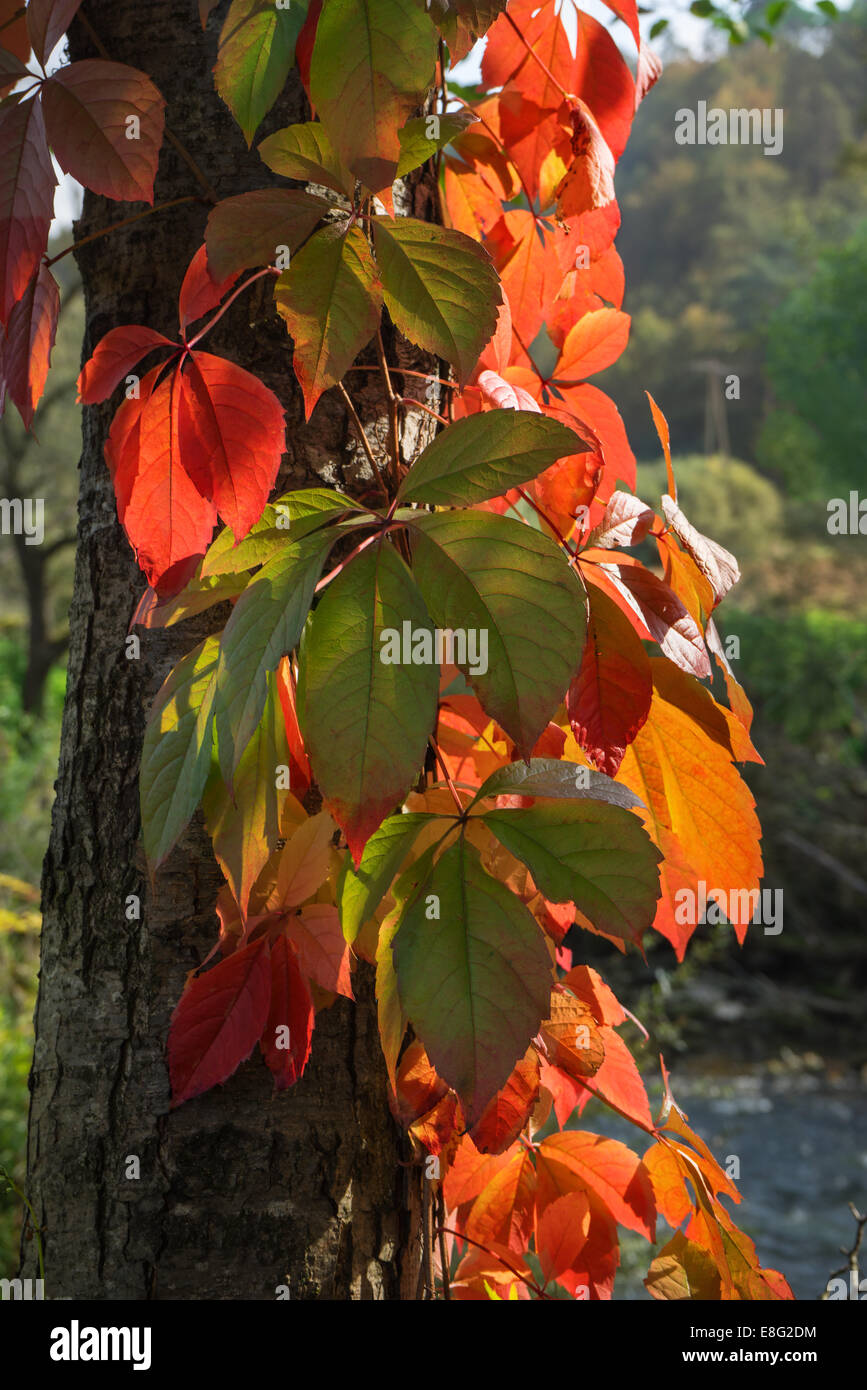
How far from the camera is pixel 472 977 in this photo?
1.35ft

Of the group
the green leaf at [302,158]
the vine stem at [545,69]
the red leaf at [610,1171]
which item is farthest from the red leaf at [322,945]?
the vine stem at [545,69]

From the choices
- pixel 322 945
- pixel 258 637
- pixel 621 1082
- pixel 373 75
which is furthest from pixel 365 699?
pixel 621 1082

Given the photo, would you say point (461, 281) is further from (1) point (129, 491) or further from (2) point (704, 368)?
(2) point (704, 368)

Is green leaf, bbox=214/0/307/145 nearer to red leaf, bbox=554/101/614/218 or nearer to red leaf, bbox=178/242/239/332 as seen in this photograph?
red leaf, bbox=178/242/239/332

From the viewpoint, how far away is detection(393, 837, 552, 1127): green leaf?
15.8 inches

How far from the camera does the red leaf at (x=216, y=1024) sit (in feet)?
1.61

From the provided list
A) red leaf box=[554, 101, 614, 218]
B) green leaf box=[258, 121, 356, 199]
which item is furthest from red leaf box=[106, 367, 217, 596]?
red leaf box=[554, 101, 614, 218]

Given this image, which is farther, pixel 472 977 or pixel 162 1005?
pixel 162 1005

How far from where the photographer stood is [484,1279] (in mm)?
656

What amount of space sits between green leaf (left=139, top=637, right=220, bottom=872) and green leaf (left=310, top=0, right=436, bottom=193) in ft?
0.73

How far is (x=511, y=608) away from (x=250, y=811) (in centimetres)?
15

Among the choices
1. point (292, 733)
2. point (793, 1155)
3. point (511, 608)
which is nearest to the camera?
point (511, 608)

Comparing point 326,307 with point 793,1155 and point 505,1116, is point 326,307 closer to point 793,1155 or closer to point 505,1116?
point 505,1116
